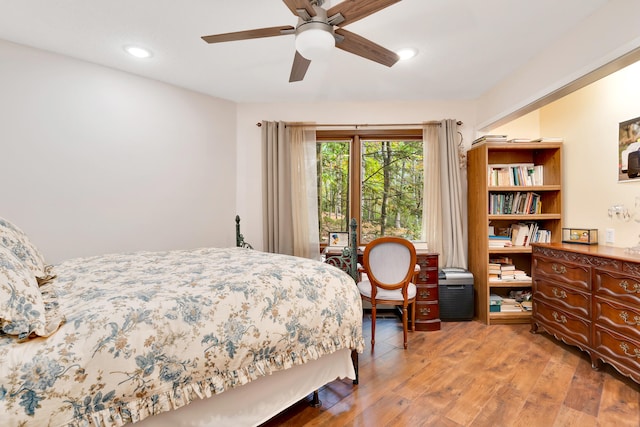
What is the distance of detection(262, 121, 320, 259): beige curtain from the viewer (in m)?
3.63

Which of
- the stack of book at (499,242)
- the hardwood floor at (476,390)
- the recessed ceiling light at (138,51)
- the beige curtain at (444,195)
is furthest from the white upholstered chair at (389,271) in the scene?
the recessed ceiling light at (138,51)

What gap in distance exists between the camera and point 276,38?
2.35 m

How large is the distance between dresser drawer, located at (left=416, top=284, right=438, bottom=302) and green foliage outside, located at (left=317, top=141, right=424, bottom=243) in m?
0.81

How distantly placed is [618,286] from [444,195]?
170cm

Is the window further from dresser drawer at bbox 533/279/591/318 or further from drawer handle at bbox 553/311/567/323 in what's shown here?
drawer handle at bbox 553/311/567/323

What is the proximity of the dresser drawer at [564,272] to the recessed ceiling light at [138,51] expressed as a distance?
388 centimetres

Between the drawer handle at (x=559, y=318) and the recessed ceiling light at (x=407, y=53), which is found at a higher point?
the recessed ceiling light at (x=407, y=53)

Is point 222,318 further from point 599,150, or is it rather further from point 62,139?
point 599,150

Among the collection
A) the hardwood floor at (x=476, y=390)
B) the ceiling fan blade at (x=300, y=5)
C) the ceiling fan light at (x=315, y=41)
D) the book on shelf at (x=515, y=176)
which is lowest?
the hardwood floor at (x=476, y=390)

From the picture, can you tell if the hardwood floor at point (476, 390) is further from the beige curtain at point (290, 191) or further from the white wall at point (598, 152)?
the beige curtain at point (290, 191)

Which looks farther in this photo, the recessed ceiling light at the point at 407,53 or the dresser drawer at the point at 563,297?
the recessed ceiling light at the point at 407,53

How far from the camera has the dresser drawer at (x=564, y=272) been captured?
2328 millimetres

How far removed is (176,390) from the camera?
120 centimetres

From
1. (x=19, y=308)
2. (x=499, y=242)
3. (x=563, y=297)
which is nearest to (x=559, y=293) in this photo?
(x=563, y=297)
